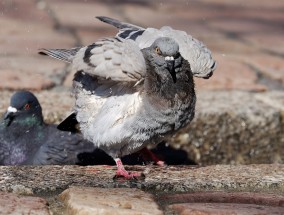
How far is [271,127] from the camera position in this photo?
18.3 feet

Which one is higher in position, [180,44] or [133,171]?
[180,44]

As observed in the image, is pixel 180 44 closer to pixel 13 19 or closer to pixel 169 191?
pixel 169 191

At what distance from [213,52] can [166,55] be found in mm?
2830

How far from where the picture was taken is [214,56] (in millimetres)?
7117

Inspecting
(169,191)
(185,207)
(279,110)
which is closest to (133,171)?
(169,191)

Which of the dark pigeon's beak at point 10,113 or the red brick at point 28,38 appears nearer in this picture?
the dark pigeon's beak at point 10,113

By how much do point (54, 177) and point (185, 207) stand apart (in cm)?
68

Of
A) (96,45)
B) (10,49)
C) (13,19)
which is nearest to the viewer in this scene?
(96,45)

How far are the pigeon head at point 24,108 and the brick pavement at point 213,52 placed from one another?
16cm

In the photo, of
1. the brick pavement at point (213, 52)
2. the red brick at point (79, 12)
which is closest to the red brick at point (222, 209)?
the brick pavement at point (213, 52)

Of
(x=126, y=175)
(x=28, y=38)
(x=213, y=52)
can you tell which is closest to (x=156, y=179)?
(x=126, y=175)

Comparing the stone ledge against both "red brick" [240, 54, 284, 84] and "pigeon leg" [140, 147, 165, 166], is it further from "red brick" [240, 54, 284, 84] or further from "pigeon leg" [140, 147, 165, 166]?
"red brick" [240, 54, 284, 84]

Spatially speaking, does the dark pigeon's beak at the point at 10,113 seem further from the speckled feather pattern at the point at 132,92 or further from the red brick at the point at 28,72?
the speckled feather pattern at the point at 132,92

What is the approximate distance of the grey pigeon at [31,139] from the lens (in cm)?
546
